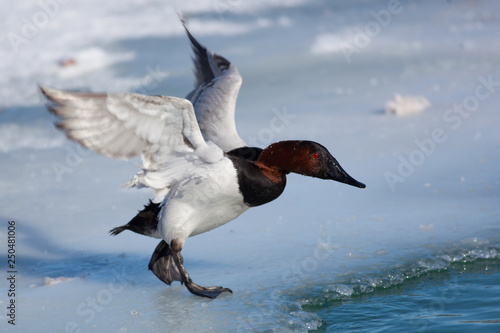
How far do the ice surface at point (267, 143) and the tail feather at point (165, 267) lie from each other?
0.10m

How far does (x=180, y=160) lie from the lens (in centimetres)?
363

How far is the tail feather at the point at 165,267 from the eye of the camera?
385 cm

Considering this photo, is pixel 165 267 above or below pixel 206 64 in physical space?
below

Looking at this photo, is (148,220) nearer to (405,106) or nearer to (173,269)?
(173,269)

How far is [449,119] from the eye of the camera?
6.15 m

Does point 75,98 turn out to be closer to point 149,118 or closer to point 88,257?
point 149,118

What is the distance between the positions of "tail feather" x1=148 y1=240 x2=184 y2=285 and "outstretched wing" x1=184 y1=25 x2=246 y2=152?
0.75 m

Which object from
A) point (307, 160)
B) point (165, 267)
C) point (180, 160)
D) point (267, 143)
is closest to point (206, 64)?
point (267, 143)

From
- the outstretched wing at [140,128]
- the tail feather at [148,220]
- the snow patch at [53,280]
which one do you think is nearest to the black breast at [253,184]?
the outstretched wing at [140,128]

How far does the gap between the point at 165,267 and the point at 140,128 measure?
89cm

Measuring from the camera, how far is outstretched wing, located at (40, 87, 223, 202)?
334 cm

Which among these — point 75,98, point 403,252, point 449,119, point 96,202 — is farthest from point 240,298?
point 449,119

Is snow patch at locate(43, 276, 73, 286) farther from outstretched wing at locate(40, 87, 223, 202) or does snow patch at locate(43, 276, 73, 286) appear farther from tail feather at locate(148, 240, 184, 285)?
outstretched wing at locate(40, 87, 223, 202)

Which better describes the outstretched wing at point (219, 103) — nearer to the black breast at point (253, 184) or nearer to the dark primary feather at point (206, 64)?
the dark primary feather at point (206, 64)
